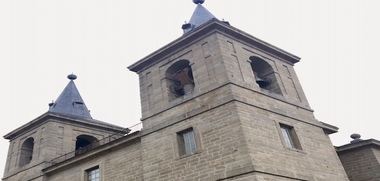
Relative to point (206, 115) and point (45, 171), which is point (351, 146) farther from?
point (45, 171)

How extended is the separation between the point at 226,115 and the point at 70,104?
1398 cm

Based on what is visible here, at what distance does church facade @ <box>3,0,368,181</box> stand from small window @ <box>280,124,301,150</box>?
0.12ft

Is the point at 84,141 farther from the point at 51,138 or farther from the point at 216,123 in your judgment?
the point at 216,123

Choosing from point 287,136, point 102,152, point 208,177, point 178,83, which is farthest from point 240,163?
point 102,152

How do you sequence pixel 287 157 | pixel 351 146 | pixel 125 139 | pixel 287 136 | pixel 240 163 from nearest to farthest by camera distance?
pixel 240 163 < pixel 287 157 < pixel 287 136 < pixel 125 139 < pixel 351 146

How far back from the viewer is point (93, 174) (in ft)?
50.6

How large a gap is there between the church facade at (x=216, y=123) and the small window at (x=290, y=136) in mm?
36

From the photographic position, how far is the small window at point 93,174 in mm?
15191

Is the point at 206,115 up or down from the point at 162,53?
down

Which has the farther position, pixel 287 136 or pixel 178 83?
pixel 178 83

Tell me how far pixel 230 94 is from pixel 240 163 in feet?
8.27

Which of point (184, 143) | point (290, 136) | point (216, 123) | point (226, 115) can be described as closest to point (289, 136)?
point (290, 136)

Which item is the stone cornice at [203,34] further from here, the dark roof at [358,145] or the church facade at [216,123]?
the dark roof at [358,145]

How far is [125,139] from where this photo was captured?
14.4 meters
